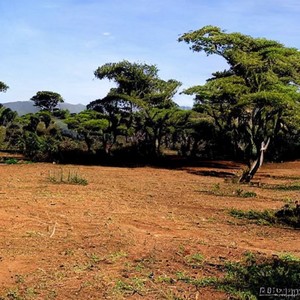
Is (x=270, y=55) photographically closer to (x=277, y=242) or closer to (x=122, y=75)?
(x=277, y=242)

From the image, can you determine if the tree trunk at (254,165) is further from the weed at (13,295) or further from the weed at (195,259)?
the weed at (13,295)

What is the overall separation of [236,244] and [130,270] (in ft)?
6.58

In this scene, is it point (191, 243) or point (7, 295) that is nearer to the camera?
point (7, 295)

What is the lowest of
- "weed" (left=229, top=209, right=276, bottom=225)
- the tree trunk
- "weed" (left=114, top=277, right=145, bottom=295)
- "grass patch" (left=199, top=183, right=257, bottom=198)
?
"weed" (left=114, top=277, right=145, bottom=295)

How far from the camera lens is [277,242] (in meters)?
6.95

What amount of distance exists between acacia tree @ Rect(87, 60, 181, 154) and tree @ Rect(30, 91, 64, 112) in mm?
12985

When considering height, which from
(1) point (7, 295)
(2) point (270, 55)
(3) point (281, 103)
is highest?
(2) point (270, 55)

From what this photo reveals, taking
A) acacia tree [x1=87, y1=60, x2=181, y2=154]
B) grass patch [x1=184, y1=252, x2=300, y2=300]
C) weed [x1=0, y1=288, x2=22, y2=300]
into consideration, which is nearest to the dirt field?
weed [x1=0, y1=288, x2=22, y2=300]

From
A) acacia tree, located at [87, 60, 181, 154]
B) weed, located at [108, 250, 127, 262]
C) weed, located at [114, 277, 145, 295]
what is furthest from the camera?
acacia tree, located at [87, 60, 181, 154]

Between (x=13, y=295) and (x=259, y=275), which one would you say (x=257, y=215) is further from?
(x=13, y=295)

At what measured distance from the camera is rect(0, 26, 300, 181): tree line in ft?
54.1

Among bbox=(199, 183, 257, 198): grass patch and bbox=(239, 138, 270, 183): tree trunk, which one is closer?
bbox=(199, 183, 257, 198): grass patch

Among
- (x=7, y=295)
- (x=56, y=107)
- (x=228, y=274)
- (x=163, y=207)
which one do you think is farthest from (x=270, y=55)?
(x=56, y=107)

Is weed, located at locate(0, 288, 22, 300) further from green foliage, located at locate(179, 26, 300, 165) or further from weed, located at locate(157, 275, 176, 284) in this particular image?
green foliage, located at locate(179, 26, 300, 165)
